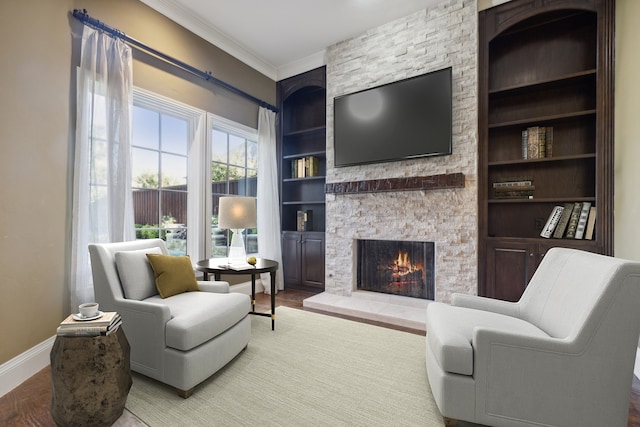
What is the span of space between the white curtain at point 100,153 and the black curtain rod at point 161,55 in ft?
0.17

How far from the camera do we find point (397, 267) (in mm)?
3580

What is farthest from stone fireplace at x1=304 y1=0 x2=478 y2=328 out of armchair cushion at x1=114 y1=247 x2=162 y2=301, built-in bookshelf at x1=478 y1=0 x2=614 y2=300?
armchair cushion at x1=114 y1=247 x2=162 y2=301

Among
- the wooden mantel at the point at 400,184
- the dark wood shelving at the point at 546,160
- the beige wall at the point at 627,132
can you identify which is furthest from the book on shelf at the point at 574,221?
the wooden mantel at the point at 400,184

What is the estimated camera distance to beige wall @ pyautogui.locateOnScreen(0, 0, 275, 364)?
1.81 meters

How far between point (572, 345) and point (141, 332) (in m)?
2.30

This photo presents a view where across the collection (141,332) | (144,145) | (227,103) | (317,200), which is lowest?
(141,332)

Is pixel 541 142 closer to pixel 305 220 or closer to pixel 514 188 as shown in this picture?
pixel 514 188

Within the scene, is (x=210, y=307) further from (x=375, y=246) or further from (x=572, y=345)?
(x=375, y=246)

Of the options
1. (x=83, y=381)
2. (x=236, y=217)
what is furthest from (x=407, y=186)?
(x=83, y=381)

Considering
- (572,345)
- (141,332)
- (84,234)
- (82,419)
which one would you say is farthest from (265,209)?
(572,345)

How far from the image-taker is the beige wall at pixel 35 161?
181 cm

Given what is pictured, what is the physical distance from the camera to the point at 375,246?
12.2 feet

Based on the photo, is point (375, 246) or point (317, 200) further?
point (317, 200)

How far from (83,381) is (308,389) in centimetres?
116
